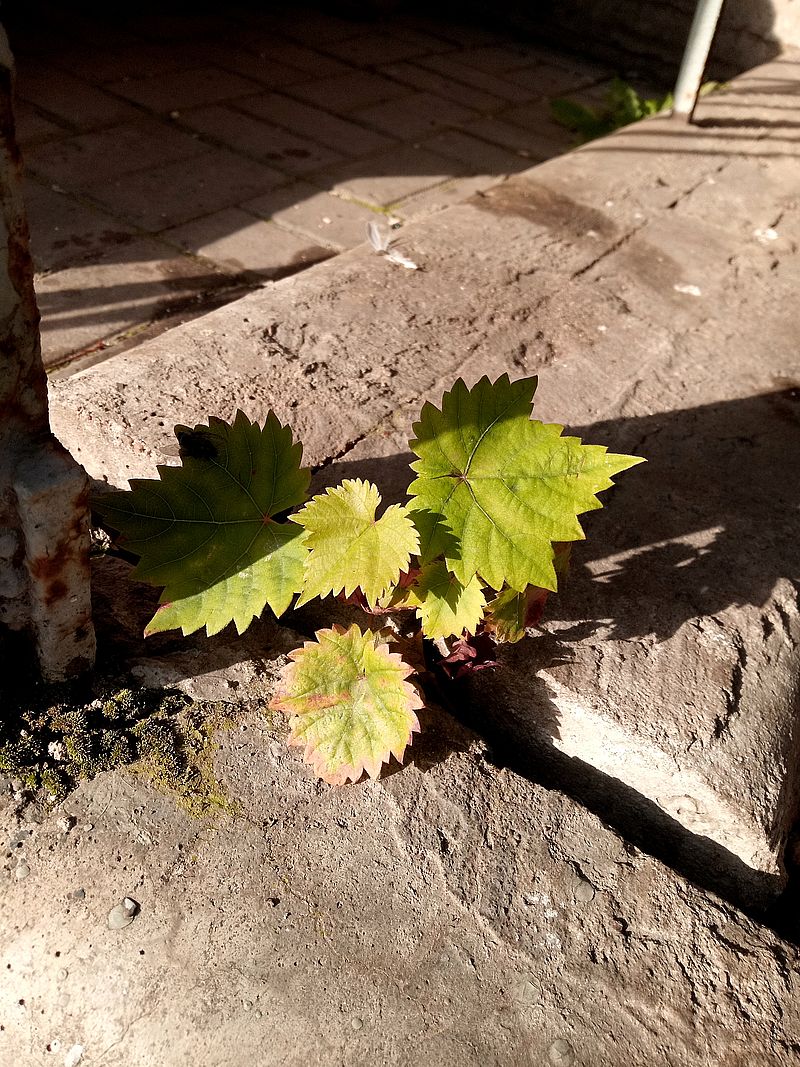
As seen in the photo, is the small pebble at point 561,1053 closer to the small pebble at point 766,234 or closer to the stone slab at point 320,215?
the small pebble at point 766,234

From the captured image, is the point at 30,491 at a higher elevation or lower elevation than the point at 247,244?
higher

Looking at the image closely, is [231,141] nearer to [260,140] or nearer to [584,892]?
[260,140]

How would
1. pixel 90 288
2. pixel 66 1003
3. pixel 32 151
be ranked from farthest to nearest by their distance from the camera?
pixel 32 151, pixel 90 288, pixel 66 1003

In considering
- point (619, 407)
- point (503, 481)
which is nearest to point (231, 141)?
point (619, 407)

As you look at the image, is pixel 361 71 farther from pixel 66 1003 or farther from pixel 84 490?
pixel 66 1003

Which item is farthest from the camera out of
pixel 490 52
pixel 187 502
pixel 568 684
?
pixel 490 52

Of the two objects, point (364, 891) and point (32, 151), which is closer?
point (364, 891)

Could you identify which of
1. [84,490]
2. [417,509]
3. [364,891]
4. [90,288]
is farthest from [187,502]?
[90,288]

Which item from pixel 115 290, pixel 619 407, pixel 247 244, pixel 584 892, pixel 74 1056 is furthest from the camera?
pixel 247 244
